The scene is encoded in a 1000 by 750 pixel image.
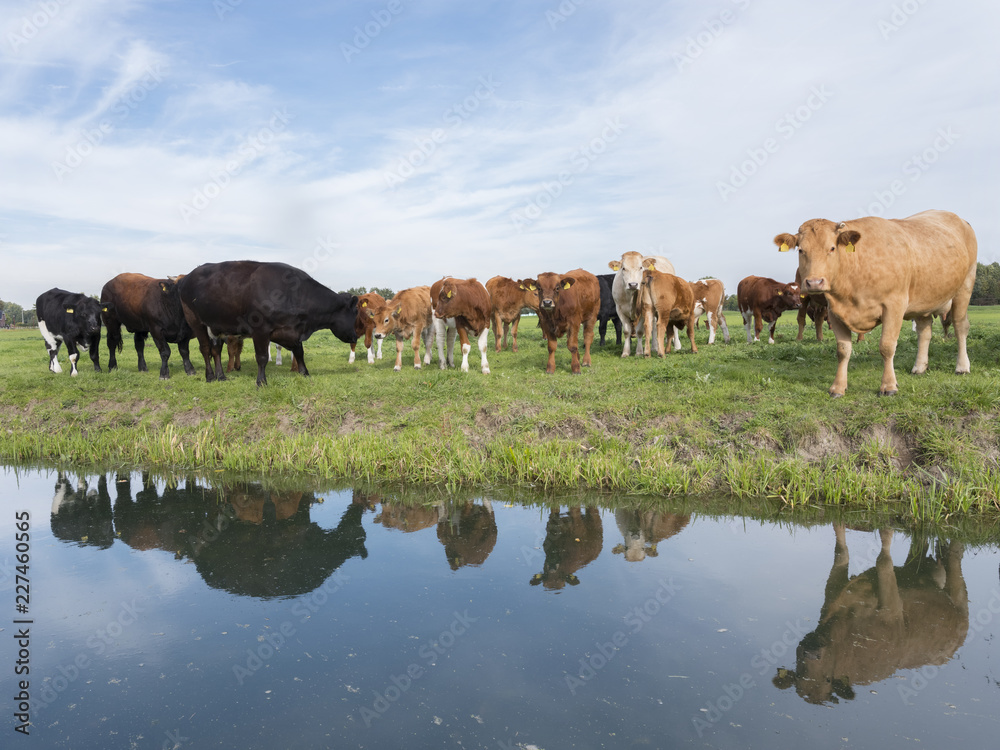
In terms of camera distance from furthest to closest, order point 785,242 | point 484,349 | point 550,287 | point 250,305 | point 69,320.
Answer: point 69,320 < point 484,349 < point 250,305 < point 550,287 < point 785,242

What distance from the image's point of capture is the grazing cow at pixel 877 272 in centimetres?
798

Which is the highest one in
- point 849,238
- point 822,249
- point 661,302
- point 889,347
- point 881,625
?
point 849,238

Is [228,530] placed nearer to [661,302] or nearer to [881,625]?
[881,625]

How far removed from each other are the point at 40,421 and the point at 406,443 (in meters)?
6.46

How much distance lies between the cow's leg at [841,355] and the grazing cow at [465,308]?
554 cm

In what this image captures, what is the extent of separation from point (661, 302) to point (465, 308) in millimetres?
3729

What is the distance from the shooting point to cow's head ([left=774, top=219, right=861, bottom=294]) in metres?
7.89

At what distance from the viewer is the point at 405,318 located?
13164 mm

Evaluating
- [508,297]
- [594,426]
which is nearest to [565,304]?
[508,297]

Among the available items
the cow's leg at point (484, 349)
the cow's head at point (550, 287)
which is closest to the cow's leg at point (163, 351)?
the cow's leg at point (484, 349)

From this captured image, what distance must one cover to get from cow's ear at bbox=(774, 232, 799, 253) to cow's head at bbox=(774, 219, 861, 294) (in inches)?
8.7

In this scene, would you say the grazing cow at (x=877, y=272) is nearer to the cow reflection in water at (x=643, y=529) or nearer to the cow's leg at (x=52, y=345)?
the cow reflection in water at (x=643, y=529)

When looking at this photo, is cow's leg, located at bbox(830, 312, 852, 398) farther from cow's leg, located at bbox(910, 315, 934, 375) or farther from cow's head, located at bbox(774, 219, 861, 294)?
cow's leg, located at bbox(910, 315, 934, 375)

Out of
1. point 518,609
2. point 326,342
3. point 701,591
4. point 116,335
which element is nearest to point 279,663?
point 518,609
